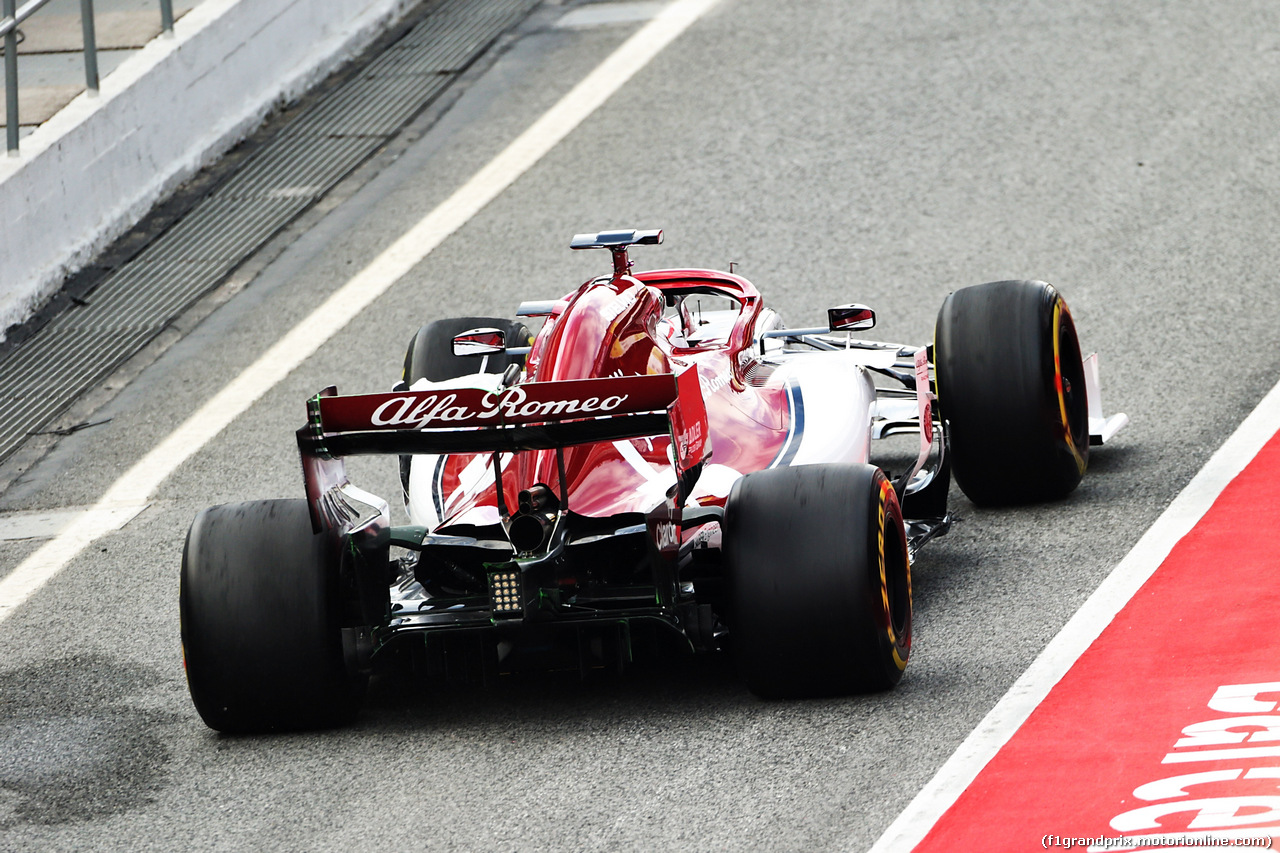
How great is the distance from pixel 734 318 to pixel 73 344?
5.27 m

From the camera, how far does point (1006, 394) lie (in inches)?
313

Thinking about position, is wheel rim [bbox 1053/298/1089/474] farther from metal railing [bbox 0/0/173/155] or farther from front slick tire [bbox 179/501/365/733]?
metal railing [bbox 0/0/173/155]

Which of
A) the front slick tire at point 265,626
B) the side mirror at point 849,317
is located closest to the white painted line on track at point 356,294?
the front slick tire at point 265,626

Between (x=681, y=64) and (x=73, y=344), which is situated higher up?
(x=681, y=64)

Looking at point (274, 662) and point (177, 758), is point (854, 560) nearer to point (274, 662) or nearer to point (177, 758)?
point (274, 662)

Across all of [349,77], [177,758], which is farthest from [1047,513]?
[349,77]

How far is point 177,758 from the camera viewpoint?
6.36m

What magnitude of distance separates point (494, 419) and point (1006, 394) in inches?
109

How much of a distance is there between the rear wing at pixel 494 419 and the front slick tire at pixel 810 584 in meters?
0.34

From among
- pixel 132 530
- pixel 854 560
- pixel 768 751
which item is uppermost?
pixel 854 560

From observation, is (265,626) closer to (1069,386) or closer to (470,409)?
(470,409)

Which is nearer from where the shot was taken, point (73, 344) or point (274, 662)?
point (274, 662)

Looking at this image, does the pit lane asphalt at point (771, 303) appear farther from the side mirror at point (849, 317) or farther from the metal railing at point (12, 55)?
the metal railing at point (12, 55)

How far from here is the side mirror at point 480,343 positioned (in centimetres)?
802
